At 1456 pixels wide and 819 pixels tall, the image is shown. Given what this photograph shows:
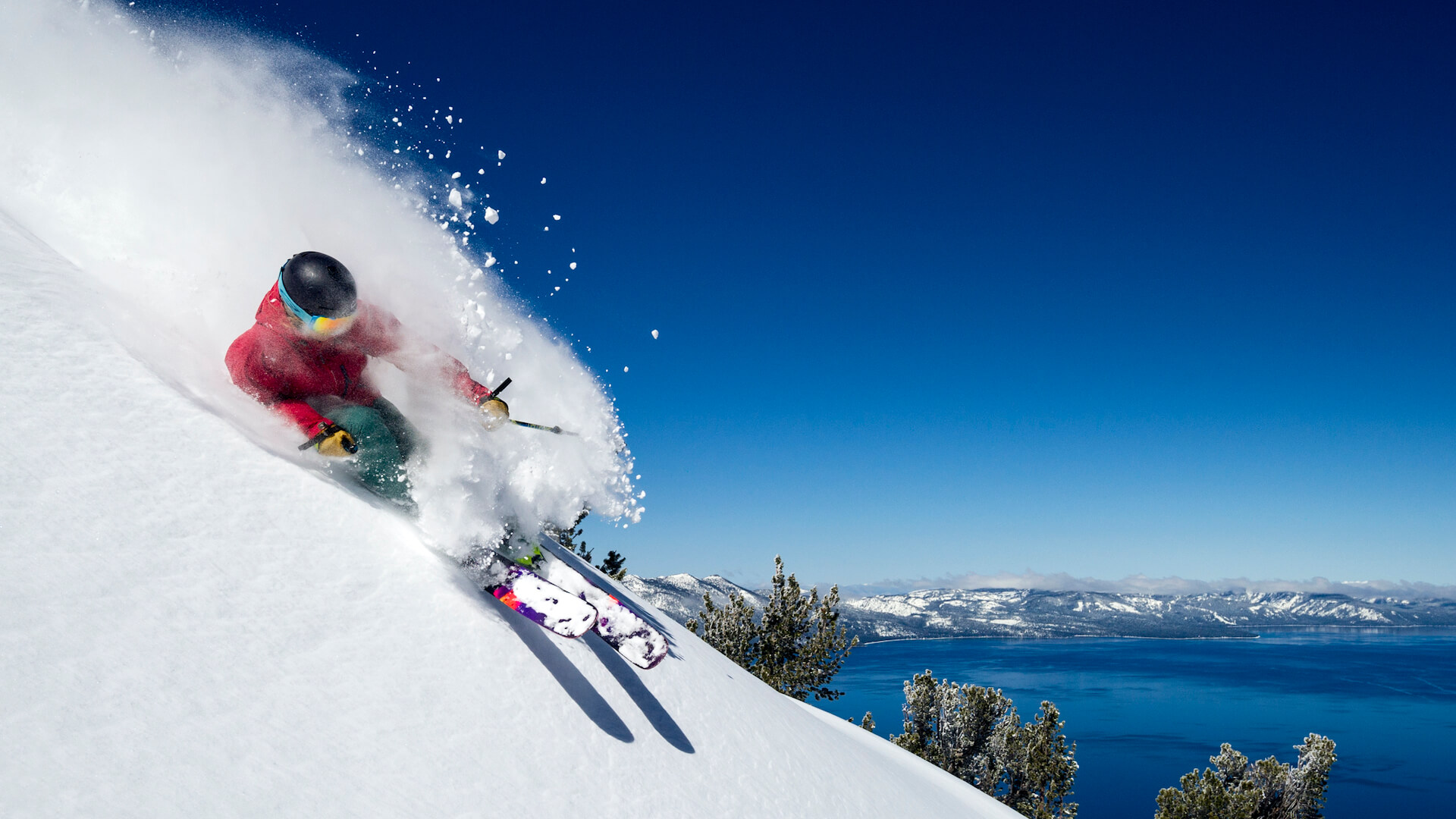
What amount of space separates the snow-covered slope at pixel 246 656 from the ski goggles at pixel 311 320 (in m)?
0.73

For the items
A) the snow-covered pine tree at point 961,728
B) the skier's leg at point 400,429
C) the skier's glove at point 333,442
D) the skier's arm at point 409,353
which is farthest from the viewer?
the snow-covered pine tree at point 961,728

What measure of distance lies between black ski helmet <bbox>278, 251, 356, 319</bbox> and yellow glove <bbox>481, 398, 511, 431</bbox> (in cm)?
110

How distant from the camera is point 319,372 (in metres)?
4.25

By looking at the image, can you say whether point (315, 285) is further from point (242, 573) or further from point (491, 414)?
point (242, 573)

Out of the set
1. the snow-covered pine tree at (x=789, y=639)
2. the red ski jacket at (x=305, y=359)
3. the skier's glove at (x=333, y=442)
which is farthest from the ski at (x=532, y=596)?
the snow-covered pine tree at (x=789, y=639)

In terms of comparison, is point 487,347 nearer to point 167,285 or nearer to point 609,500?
point 609,500

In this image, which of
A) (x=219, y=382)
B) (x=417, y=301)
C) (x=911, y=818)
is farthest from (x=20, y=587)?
(x=911, y=818)

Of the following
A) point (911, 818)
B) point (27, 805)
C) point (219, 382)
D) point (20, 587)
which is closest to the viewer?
point (27, 805)

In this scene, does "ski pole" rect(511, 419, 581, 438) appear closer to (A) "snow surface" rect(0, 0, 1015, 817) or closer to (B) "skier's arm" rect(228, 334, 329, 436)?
(A) "snow surface" rect(0, 0, 1015, 817)

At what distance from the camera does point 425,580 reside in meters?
3.52

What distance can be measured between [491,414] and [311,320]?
126 centimetres

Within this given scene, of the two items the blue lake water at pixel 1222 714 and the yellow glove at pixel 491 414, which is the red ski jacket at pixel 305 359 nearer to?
the yellow glove at pixel 491 414

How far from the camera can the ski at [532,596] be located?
3570 millimetres

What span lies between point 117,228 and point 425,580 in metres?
4.33
